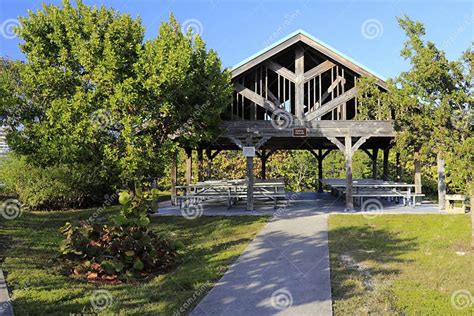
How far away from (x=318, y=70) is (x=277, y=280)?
405 inches

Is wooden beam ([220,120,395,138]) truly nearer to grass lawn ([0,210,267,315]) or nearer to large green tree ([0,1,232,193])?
large green tree ([0,1,232,193])

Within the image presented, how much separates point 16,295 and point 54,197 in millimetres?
11141

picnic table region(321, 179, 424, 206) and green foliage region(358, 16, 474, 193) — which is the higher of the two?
green foliage region(358, 16, 474, 193)

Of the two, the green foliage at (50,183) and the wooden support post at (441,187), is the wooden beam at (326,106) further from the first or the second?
the green foliage at (50,183)

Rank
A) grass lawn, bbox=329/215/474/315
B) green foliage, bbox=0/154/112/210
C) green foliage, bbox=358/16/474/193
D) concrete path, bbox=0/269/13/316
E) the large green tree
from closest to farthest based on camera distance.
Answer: concrete path, bbox=0/269/13/316 < grass lawn, bbox=329/215/474/315 < green foliage, bbox=358/16/474/193 < the large green tree < green foliage, bbox=0/154/112/210

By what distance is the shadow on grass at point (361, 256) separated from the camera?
5872mm

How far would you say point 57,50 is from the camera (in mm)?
11141

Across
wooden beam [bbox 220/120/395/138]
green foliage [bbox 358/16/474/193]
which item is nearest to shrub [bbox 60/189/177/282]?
green foliage [bbox 358/16/474/193]

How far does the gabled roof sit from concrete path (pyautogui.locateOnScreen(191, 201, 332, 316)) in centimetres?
663

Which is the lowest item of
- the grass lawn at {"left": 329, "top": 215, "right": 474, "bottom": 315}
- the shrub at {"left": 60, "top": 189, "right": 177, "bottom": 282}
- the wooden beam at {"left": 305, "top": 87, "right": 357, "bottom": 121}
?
the grass lawn at {"left": 329, "top": 215, "right": 474, "bottom": 315}

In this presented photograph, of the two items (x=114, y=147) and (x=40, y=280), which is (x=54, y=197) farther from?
(x=40, y=280)

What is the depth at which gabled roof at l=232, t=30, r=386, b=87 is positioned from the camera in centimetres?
1390

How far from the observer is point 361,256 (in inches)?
301

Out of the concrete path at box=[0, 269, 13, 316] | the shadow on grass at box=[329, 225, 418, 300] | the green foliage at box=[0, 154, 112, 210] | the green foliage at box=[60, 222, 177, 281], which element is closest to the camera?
the concrete path at box=[0, 269, 13, 316]
